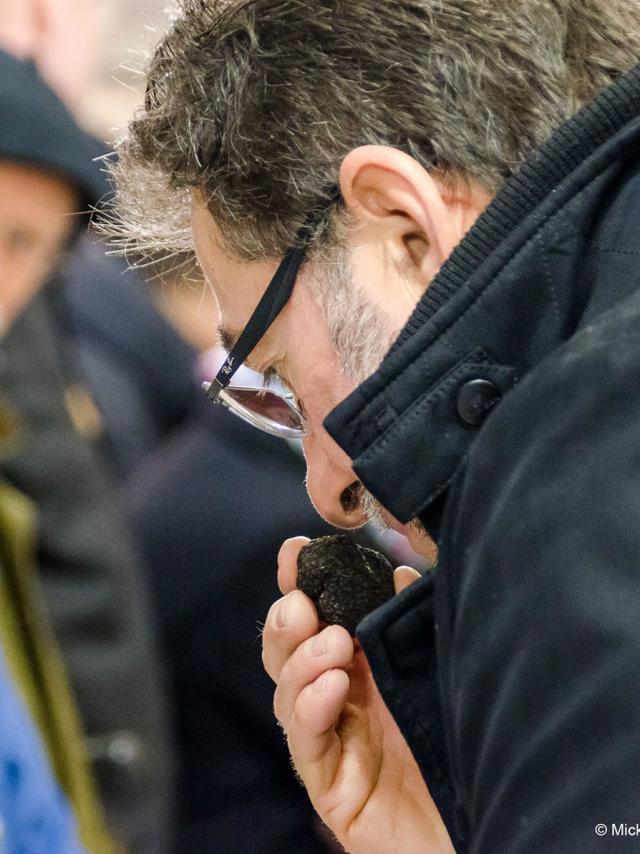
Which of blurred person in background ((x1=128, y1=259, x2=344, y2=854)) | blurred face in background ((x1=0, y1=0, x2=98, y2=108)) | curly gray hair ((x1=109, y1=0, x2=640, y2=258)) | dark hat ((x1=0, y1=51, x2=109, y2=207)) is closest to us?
curly gray hair ((x1=109, y1=0, x2=640, y2=258))

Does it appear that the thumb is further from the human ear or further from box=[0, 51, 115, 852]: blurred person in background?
box=[0, 51, 115, 852]: blurred person in background

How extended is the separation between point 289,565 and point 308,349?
175 mm

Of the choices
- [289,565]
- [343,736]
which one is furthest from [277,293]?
[343,736]

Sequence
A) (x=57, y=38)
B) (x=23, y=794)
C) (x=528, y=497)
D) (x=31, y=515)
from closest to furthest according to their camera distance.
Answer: (x=528, y=497) < (x=23, y=794) < (x=31, y=515) < (x=57, y=38)

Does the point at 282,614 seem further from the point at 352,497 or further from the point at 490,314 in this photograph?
the point at 490,314

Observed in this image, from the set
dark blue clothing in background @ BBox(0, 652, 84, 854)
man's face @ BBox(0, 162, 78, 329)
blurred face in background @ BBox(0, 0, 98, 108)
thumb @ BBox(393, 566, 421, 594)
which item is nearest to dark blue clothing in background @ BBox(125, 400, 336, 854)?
thumb @ BBox(393, 566, 421, 594)

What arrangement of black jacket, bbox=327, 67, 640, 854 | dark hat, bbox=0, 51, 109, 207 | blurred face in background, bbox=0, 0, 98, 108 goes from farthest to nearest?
blurred face in background, bbox=0, 0, 98, 108 → dark hat, bbox=0, 51, 109, 207 → black jacket, bbox=327, 67, 640, 854

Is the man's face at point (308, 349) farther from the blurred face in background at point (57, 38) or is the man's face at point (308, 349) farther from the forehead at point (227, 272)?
the blurred face in background at point (57, 38)

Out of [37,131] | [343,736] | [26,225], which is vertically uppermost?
[343,736]

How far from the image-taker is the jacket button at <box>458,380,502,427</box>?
3.06 ft

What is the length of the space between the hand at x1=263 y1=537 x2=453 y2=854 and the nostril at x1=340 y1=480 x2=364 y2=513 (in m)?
0.06

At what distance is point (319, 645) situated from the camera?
1053 mm

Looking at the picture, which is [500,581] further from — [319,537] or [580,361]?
[319,537]

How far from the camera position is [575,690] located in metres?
0.74
